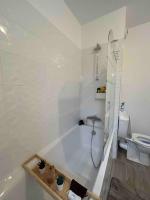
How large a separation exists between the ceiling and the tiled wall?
1.67ft

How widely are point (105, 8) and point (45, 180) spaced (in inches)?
93.4

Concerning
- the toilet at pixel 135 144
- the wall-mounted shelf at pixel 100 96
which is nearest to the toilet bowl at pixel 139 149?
the toilet at pixel 135 144

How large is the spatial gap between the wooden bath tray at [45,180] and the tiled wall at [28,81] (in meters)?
0.08

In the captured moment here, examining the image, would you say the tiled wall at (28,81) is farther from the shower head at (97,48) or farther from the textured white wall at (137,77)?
the textured white wall at (137,77)

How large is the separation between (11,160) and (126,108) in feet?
7.35

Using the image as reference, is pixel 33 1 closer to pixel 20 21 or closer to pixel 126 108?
pixel 20 21

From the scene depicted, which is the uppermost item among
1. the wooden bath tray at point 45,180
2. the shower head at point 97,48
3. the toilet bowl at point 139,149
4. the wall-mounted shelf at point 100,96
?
the shower head at point 97,48

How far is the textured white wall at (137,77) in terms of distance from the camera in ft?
6.86

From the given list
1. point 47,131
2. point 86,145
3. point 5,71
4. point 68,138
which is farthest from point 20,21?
point 86,145

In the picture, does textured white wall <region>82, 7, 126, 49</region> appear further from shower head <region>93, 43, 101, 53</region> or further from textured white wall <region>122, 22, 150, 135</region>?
textured white wall <region>122, 22, 150, 135</region>

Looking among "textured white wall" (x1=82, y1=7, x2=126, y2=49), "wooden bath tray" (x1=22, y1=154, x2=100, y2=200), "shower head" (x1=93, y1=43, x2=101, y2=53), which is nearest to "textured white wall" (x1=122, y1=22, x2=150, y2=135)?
"textured white wall" (x1=82, y1=7, x2=126, y2=49)

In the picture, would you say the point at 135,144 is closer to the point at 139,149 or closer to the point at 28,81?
the point at 139,149

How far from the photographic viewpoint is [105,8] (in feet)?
5.44

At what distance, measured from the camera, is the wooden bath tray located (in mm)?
719
